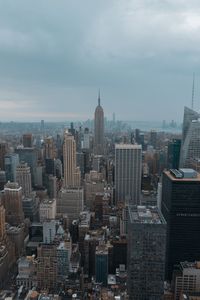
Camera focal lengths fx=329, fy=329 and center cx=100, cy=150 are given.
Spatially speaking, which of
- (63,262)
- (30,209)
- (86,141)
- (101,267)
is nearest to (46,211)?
(30,209)

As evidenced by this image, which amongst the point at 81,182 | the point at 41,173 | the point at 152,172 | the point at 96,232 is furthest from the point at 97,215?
the point at 152,172

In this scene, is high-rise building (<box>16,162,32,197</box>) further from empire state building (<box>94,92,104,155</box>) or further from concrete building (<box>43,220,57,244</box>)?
empire state building (<box>94,92,104,155</box>)

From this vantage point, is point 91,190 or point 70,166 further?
point 70,166

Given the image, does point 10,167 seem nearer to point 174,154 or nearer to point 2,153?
point 2,153

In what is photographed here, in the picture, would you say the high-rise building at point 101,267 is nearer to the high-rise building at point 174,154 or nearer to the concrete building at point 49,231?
the concrete building at point 49,231

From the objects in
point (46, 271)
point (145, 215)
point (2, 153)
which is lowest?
point (46, 271)
